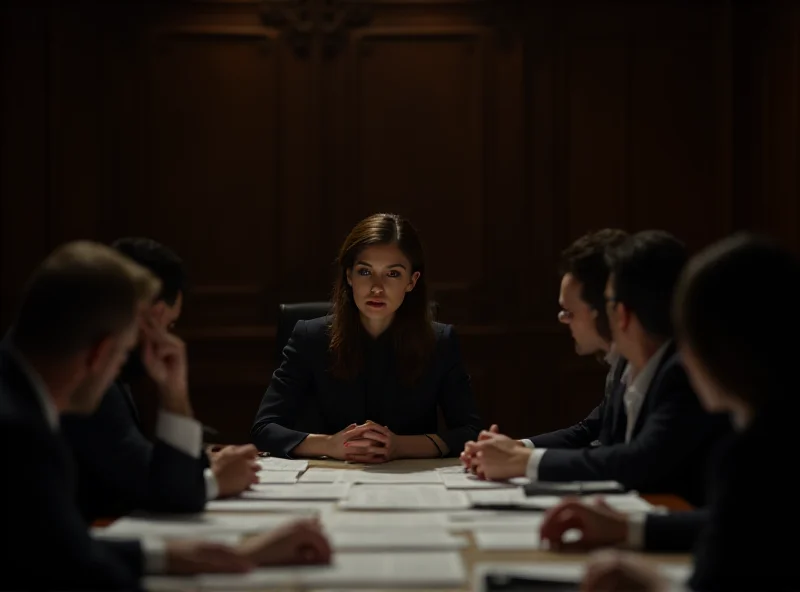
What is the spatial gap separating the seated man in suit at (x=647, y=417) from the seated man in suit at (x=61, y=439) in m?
1.03

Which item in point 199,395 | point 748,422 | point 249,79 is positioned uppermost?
point 249,79

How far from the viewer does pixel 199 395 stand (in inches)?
241

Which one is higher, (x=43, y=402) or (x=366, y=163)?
(x=366, y=163)

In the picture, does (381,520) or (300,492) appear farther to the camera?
(300,492)

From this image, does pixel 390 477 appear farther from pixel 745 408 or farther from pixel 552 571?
pixel 745 408

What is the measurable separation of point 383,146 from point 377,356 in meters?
2.62

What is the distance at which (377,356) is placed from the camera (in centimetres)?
378

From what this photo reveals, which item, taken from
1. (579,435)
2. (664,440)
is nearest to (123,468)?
(664,440)

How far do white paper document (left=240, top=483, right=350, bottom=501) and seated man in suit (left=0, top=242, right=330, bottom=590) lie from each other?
2.29 ft

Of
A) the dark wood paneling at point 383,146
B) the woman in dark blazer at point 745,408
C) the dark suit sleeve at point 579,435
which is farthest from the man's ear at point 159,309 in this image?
the dark wood paneling at point 383,146

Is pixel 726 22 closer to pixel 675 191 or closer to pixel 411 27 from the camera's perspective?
pixel 675 191

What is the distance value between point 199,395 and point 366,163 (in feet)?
5.02

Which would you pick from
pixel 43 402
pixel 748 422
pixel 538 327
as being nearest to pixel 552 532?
pixel 748 422

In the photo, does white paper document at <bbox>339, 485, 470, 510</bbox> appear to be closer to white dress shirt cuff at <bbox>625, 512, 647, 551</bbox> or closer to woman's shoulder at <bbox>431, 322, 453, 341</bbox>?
white dress shirt cuff at <bbox>625, 512, 647, 551</bbox>
